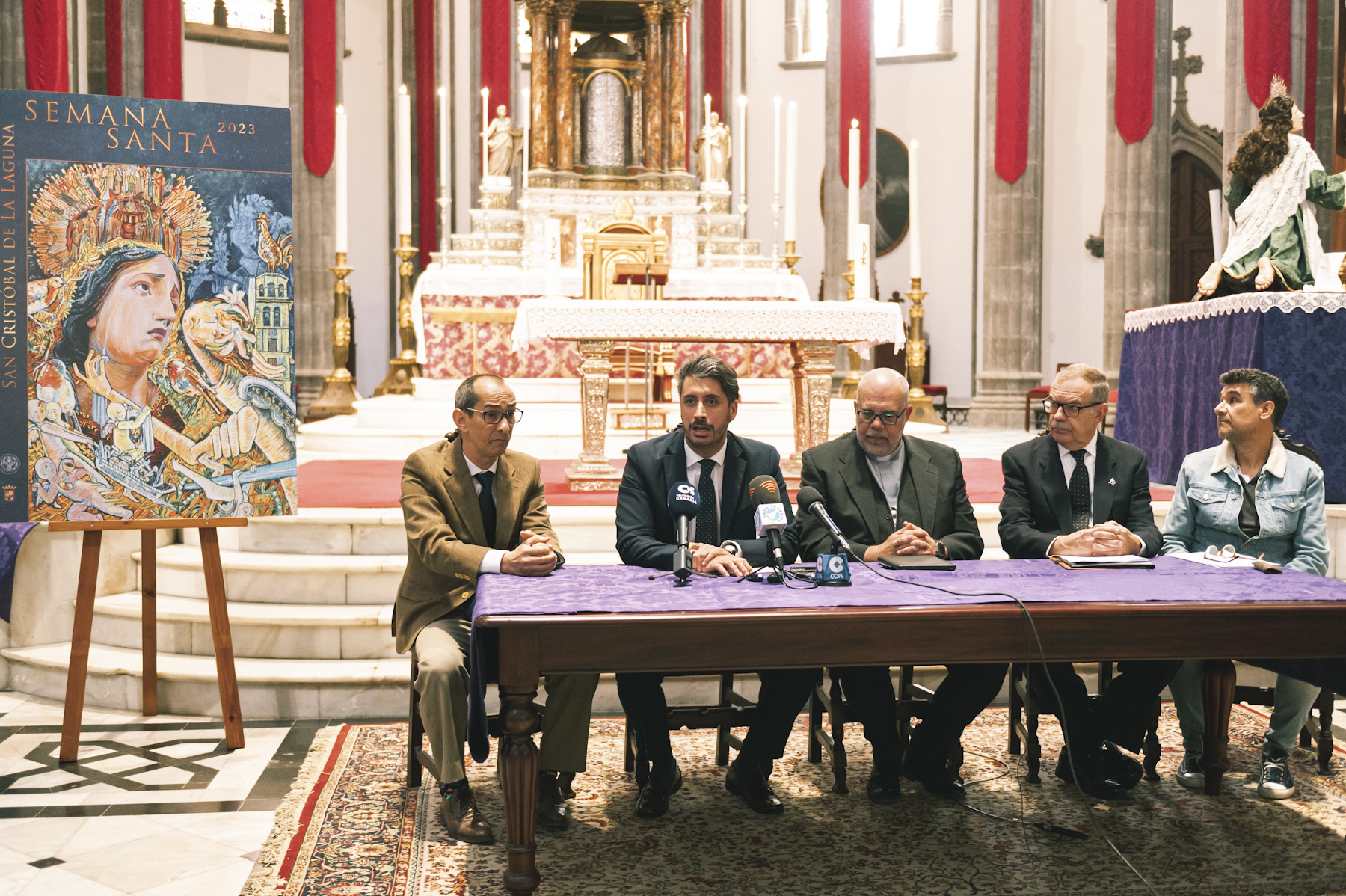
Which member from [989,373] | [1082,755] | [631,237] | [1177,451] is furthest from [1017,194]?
[1082,755]

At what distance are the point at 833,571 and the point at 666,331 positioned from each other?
322 cm

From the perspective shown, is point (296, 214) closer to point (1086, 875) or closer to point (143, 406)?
point (143, 406)

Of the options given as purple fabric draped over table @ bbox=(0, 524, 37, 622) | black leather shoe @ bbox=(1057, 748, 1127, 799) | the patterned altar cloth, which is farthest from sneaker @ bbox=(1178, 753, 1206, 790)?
the patterned altar cloth

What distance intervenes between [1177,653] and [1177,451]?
4.16 m

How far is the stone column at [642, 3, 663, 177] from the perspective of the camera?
9.52 meters

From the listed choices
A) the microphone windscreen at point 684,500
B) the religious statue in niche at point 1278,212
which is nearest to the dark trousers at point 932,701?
the microphone windscreen at point 684,500

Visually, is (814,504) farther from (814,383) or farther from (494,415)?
(814,383)

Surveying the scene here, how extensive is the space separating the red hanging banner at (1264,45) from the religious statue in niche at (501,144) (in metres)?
6.15

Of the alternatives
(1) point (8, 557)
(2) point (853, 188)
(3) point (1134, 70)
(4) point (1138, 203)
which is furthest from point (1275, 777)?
(3) point (1134, 70)

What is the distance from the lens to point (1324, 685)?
3055 mm

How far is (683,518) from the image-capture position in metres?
2.86

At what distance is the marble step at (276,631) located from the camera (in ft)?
14.5

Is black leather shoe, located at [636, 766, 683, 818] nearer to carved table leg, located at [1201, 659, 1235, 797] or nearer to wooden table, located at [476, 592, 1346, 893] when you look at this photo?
wooden table, located at [476, 592, 1346, 893]

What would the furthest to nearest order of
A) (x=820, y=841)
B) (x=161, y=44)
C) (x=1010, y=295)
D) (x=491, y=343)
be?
(x=1010, y=295)
(x=161, y=44)
(x=491, y=343)
(x=820, y=841)
